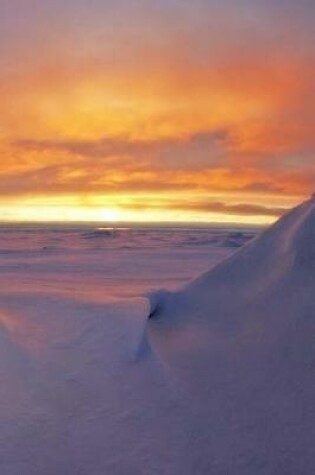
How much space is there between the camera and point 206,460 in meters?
1.87

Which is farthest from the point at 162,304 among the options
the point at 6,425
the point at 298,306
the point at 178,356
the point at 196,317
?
the point at 6,425

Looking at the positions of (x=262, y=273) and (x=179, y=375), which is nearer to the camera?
(x=179, y=375)

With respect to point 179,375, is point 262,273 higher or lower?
higher

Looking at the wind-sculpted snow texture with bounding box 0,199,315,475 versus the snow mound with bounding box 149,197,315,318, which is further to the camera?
the snow mound with bounding box 149,197,315,318

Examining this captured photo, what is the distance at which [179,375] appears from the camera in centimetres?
250

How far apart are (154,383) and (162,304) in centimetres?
105

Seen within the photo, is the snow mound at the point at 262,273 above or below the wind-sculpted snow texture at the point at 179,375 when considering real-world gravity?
above

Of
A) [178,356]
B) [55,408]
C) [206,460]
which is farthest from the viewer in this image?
[178,356]

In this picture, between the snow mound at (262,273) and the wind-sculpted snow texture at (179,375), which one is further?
the snow mound at (262,273)

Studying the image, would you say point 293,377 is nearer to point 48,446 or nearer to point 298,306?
point 298,306

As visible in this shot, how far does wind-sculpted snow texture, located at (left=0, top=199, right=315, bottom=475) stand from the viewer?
190cm

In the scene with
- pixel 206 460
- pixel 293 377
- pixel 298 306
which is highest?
pixel 298 306

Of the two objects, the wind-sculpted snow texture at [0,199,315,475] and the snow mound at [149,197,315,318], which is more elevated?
the snow mound at [149,197,315,318]

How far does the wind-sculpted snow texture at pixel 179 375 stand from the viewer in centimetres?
190
